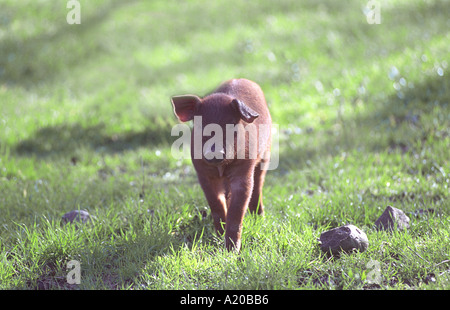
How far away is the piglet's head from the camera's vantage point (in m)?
3.62

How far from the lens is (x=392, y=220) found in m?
4.28

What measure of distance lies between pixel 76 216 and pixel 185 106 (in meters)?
1.51

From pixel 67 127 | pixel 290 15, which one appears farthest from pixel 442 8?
pixel 67 127

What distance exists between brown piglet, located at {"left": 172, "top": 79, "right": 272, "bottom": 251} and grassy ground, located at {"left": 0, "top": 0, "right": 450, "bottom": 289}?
0.28 metres

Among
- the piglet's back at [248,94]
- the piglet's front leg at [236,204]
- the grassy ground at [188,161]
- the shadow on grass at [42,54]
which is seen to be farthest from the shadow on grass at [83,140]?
the piglet's front leg at [236,204]

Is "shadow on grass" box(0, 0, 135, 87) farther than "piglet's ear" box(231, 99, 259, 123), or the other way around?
"shadow on grass" box(0, 0, 135, 87)

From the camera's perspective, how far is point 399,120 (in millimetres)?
6930

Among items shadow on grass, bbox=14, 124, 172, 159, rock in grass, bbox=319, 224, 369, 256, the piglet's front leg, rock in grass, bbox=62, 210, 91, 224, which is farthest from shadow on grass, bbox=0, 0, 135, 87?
rock in grass, bbox=319, 224, 369, 256

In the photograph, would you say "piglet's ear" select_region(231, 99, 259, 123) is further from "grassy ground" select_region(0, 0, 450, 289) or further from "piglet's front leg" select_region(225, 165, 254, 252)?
"grassy ground" select_region(0, 0, 450, 289)

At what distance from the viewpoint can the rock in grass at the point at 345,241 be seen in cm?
387

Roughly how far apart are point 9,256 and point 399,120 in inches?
205

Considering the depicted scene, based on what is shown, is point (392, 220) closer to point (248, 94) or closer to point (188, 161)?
point (248, 94)

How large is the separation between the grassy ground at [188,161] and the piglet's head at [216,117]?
86cm
